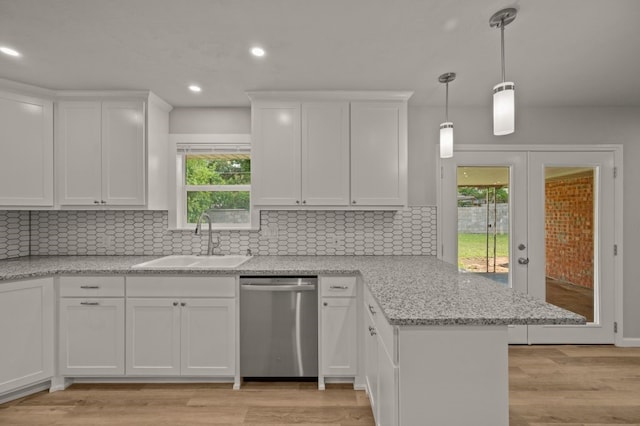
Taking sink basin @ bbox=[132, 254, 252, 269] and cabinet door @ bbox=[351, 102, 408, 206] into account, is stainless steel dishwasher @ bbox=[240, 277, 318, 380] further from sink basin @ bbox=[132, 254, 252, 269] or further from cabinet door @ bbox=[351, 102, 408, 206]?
cabinet door @ bbox=[351, 102, 408, 206]

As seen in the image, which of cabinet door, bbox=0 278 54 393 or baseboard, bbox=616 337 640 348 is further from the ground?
cabinet door, bbox=0 278 54 393

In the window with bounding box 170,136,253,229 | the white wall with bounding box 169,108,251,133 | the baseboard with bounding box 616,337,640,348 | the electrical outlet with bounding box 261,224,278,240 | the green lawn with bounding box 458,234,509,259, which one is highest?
the white wall with bounding box 169,108,251,133

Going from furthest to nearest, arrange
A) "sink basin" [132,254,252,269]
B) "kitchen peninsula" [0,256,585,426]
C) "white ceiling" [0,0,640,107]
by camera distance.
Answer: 1. "sink basin" [132,254,252,269]
2. "white ceiling" [0,0,640,107]
3. "kitchen peninsula" [0,256,585,426]

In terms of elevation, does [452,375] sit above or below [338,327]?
above

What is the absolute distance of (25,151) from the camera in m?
2.83

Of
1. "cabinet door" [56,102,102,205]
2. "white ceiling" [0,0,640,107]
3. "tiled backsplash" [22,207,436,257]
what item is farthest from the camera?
"tiled backsplash" [22,207,436,257]

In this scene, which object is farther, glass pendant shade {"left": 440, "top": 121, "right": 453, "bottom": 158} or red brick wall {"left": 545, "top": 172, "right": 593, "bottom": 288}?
red brick wall {"left": 545, "top": 172, "right": 593, "bottom": 288}

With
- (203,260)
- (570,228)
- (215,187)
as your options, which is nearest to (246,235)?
(203,260)

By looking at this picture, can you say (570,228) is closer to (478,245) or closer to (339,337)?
(478,245)

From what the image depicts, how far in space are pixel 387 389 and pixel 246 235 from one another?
2.16m

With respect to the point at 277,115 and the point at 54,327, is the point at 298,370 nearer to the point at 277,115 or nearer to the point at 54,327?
the point at 54,327

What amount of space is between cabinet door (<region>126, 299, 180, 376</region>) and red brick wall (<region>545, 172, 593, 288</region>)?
3.52m

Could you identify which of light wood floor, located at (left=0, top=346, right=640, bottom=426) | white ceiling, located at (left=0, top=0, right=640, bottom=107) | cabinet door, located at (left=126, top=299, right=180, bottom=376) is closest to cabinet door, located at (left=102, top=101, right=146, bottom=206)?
white ceiling, located at (left=0, top=0, right=640, bottom=107)

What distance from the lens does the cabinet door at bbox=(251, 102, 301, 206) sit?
118 inches
